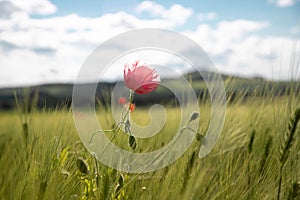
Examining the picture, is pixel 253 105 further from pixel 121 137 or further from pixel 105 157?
pixel 105 157

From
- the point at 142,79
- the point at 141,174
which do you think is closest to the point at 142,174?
the point at 141,174

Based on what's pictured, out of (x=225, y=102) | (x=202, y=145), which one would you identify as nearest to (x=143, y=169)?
(x=202, y=145)

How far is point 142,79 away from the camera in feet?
3.07

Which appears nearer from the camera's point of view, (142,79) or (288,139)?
(142,79)

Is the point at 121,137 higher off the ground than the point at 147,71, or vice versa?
the point at 147,71

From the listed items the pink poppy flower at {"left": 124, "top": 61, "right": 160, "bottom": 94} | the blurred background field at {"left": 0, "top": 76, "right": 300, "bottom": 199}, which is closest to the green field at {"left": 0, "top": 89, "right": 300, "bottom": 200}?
the blurred background field at {"left": 0, "top": 76, "right": 300, "bottom": 199}

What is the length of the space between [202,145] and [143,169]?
185 mm

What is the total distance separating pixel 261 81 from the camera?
1.66m

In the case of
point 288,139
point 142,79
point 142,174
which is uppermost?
point 142,79

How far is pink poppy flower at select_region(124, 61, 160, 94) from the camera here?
0.94 m

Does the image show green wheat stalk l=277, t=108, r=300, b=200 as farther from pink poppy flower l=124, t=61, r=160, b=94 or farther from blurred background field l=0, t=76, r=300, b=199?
pink poppy flower l=124, t=61, r=160, b=94

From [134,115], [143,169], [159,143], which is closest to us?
[143,169]

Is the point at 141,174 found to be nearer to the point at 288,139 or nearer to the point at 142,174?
the point at 142,174

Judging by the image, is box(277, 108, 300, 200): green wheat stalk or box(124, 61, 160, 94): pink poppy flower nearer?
box(124, 61, 160, 94): pink poppy flower
